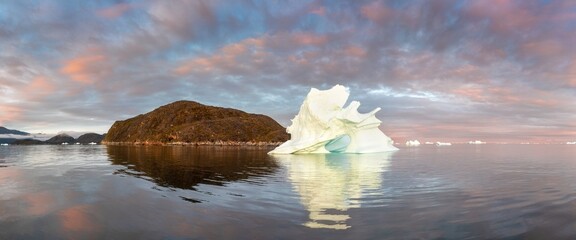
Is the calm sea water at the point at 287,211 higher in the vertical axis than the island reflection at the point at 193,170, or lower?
lower

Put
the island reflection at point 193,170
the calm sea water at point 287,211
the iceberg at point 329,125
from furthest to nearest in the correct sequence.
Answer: the iceberg at point 329,125 < the island reflection at point 193,170 < the calm sea water at point 287,211

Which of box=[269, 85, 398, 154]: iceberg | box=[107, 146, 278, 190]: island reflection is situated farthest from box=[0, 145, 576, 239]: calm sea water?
box=[269, 85, 398, 154]: iceberg

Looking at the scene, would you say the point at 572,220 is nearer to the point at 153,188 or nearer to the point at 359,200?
the point at 359,200

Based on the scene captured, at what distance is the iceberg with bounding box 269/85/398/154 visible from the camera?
2391 inches

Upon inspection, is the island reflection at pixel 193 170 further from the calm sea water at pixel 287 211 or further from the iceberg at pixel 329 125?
the iceberg at pixel 329 125

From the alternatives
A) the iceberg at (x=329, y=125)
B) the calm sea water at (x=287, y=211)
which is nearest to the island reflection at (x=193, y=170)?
the calm sea water at (x=287, y=211)

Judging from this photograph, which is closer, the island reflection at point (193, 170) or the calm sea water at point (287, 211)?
the calm sea water at point (287, 211)

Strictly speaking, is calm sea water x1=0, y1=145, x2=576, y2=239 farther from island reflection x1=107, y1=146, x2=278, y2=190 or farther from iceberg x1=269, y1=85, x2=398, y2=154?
iceberg x1=269, y1=85, x2=398, y2=154

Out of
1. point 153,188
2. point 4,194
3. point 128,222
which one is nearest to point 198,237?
point 128,222

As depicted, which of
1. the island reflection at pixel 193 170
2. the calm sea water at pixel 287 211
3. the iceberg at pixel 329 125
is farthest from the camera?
the iceberg at pixel 329 125

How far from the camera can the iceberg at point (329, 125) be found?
60719 millimetres

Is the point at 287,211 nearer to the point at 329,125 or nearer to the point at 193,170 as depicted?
the point at 193,170

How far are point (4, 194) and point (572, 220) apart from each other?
929 inches

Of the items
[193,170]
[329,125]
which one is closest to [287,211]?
[193,170]
